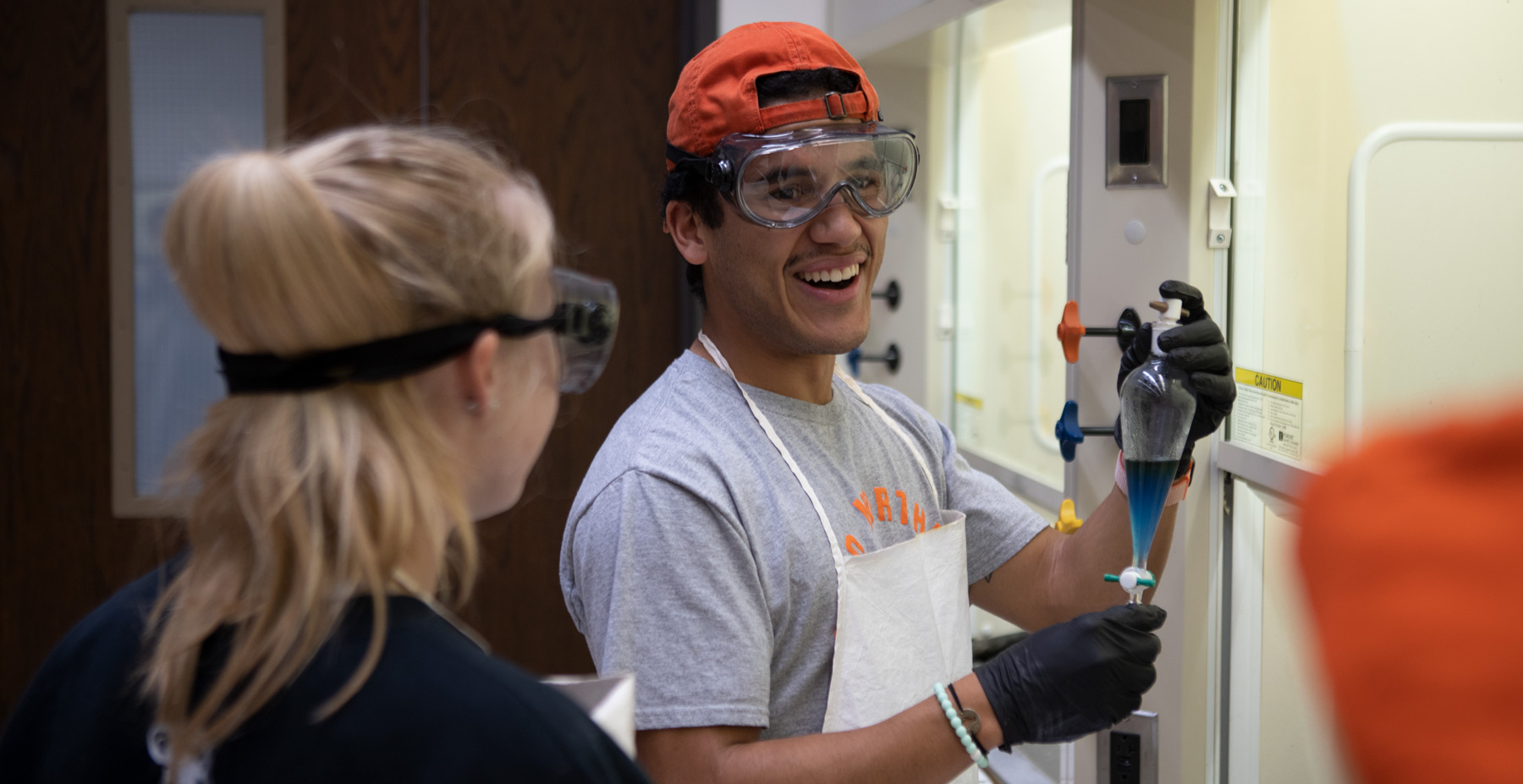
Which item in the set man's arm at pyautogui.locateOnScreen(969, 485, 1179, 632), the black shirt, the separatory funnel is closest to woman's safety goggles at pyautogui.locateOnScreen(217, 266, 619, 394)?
the black shirt

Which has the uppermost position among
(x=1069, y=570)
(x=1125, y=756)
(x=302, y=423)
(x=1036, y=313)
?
(x=1036, y=313)

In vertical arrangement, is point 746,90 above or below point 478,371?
above

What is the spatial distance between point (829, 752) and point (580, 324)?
50 centimetres

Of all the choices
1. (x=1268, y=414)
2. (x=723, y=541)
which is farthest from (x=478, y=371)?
(x=1268, y=414)

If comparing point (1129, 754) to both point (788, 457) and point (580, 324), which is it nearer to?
point (788, 457)

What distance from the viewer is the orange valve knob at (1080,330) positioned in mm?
1494

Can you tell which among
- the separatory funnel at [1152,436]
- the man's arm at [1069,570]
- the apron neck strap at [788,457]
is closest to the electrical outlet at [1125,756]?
the man's arm at [1069,570]

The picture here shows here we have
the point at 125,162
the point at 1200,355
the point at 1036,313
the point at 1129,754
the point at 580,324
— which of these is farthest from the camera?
the point at 125,162

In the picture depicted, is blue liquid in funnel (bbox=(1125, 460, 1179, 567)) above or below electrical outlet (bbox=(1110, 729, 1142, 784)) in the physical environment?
above

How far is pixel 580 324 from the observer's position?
2.76ft

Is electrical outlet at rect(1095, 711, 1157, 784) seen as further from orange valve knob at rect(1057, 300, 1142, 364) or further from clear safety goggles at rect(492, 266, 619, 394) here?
clear safety goggles at rect(492, 266, 619, 394)

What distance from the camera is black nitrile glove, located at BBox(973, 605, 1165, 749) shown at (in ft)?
3.57

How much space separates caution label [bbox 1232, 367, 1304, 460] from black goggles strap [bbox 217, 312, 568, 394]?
1049 millimetres

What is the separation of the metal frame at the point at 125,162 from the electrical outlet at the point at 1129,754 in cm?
232
